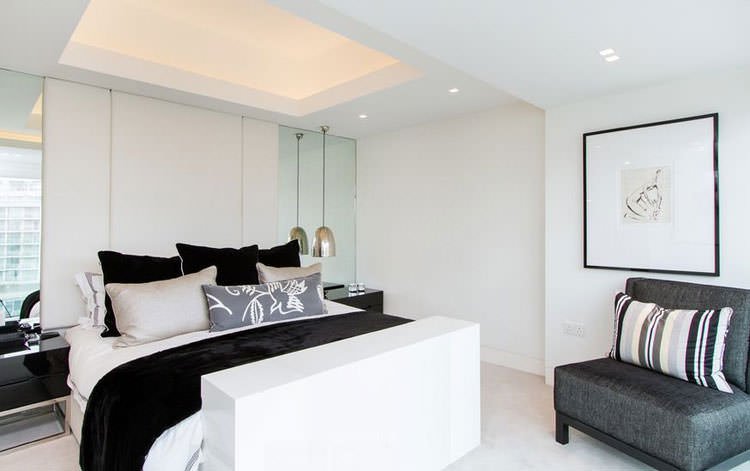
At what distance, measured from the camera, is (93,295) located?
2719 mm

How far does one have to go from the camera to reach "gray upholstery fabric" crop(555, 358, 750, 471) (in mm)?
1836

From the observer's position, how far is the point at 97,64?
2785mm

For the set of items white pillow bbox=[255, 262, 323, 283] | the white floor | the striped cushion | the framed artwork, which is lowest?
the white floor

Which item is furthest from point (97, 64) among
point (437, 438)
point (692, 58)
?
point (692, 58)

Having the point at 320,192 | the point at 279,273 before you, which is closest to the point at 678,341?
the point at 279,273

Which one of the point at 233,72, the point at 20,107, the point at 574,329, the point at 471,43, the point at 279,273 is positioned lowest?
the point at 574,329

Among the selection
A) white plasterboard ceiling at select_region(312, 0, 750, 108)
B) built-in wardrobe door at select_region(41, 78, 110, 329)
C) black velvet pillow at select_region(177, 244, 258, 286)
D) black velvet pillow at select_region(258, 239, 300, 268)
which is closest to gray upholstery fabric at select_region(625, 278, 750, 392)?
white plasterboard ceiling at select_region(312, 0, 750, 108)

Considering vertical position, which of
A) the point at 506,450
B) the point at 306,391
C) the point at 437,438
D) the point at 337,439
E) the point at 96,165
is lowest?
the point at 506,450

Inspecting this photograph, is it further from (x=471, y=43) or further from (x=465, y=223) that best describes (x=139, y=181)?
(x=465, y=223)

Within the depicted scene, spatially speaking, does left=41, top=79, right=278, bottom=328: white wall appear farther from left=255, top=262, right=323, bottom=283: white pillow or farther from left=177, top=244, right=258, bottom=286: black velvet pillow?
left=255, top=262, right=323, bottom=283: white pillow

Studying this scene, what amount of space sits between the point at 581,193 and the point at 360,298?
2.37 meters

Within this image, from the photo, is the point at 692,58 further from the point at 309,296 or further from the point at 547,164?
the point at 309,296

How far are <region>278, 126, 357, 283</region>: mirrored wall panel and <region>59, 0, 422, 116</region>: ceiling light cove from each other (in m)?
0.57

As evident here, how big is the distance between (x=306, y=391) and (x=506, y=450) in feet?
4.80
